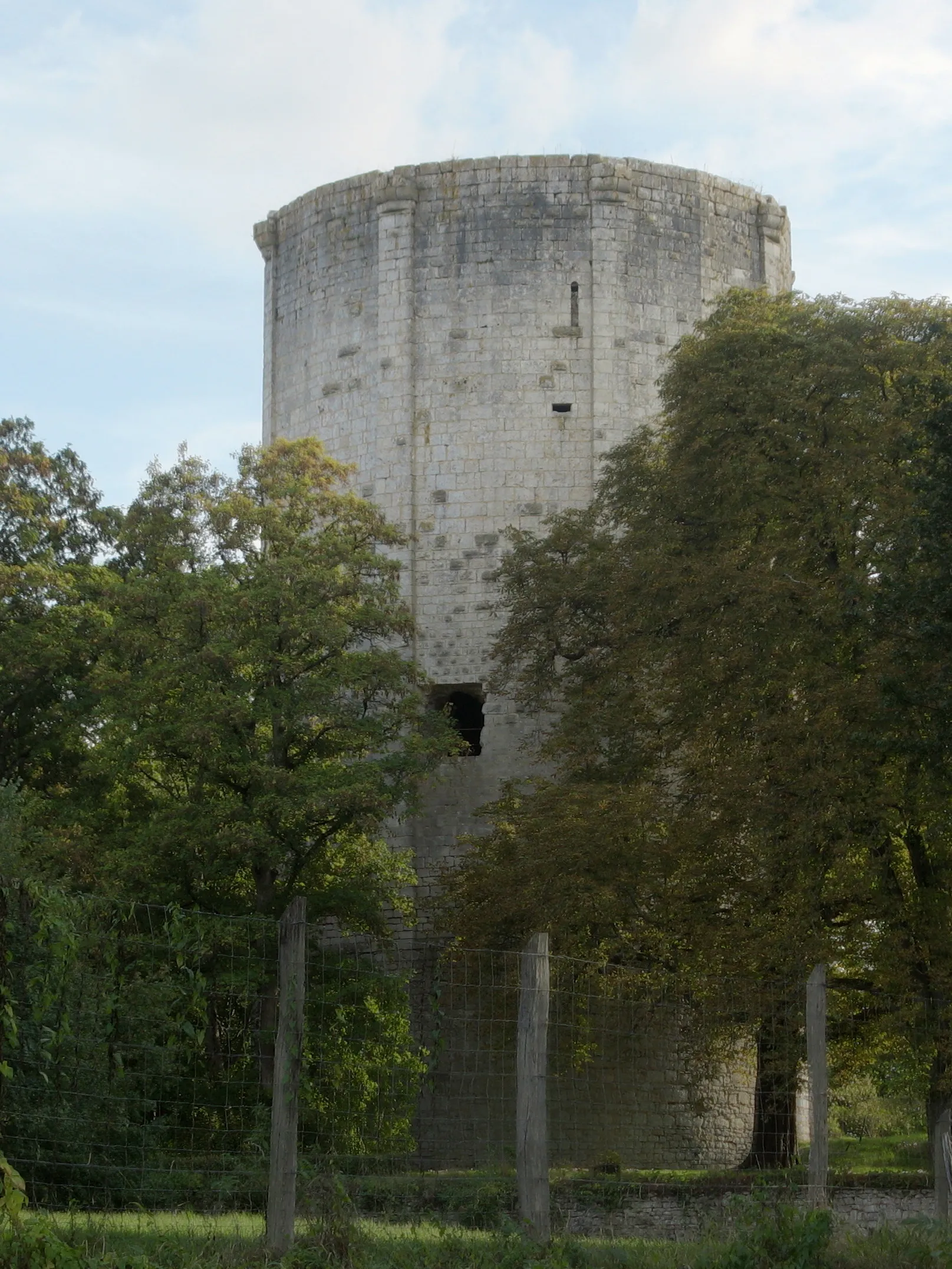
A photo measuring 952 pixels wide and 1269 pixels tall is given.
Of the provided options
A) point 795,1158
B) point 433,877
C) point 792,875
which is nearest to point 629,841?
point 792,875

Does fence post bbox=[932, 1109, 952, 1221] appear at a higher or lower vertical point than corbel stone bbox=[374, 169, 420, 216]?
lower

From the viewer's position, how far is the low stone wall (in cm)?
1025

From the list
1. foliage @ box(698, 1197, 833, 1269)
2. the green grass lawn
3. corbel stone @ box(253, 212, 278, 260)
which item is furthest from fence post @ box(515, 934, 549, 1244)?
corbel stone @ box(253, 212, 278, 260)

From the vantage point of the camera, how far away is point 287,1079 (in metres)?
7.71

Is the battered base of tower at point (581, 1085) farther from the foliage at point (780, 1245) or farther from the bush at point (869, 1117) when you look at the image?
the bush at point (869, 1117)

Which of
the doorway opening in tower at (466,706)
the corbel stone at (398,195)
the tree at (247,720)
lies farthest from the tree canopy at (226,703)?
the corbel stone at (398,195)

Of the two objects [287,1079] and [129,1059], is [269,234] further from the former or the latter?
[287,1079]

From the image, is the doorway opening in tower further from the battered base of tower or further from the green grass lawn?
the green grass lawn

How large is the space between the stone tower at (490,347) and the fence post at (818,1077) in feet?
54.9

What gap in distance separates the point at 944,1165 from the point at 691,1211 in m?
1.86

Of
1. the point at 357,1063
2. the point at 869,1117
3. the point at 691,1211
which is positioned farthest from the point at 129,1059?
the point at 869,1117

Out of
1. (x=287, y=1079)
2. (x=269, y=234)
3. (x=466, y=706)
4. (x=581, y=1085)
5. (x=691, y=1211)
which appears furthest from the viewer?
(x=269, y=234)

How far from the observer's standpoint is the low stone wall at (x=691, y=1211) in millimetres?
10250

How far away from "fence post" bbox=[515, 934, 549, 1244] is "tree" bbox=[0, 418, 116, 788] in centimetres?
1525
